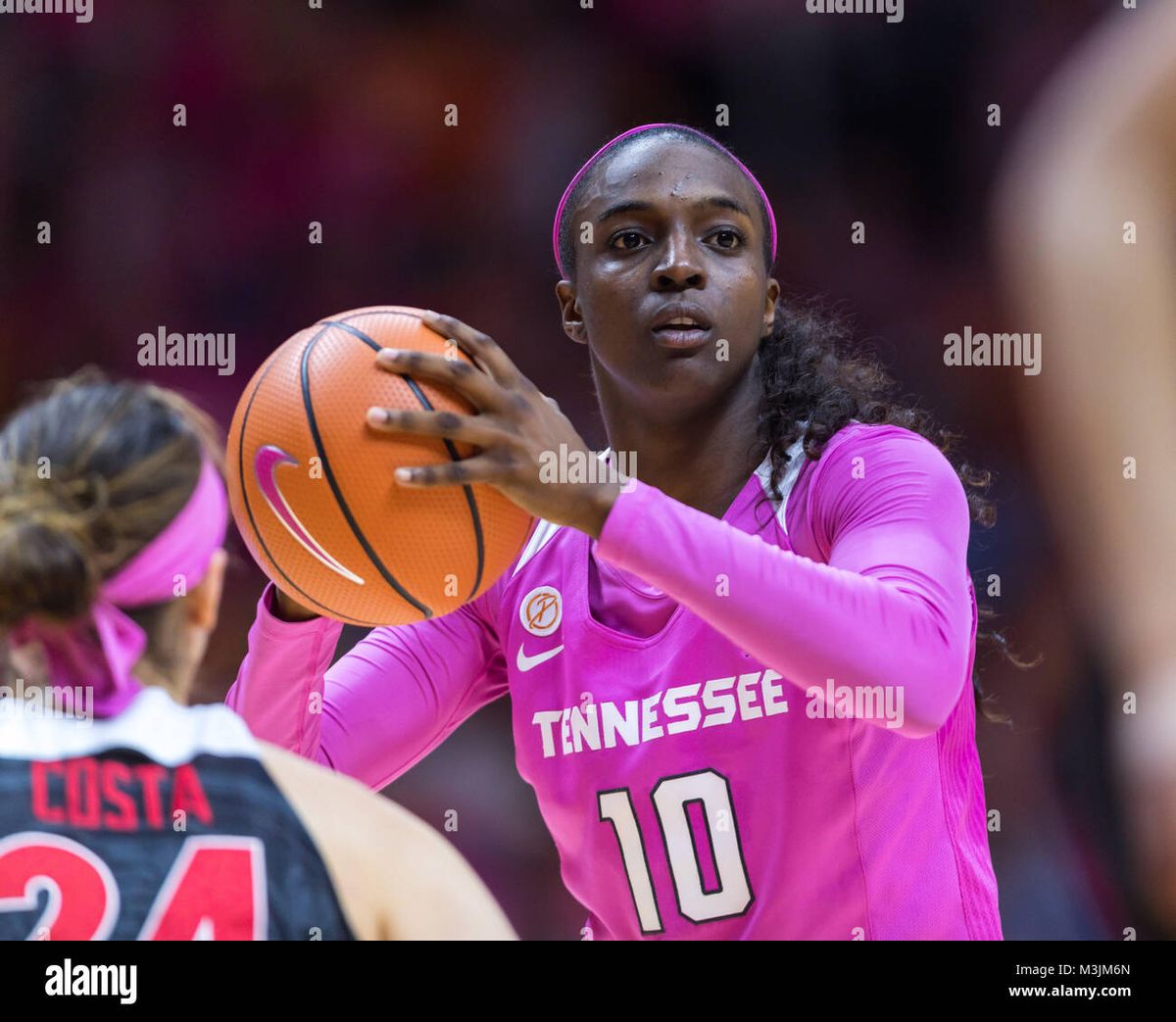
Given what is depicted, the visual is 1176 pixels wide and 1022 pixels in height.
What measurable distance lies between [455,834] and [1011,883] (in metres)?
1.70

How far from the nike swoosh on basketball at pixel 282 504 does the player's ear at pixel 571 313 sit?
34.2 inches

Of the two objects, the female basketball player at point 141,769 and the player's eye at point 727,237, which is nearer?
the female basketball player at point 141,769

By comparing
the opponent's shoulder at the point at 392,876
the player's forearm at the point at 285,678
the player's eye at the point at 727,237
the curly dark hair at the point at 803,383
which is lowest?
the opponent's shoulder at the point at 392,876

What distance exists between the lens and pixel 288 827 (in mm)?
1797

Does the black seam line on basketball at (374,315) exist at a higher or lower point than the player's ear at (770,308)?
lower

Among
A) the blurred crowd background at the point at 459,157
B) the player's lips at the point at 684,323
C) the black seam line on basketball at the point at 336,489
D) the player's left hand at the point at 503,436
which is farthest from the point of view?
the blurred crowd background at the point at 459,157

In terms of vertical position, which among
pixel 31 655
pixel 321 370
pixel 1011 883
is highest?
pixel 321 370

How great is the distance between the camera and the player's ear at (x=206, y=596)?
78.0 inches

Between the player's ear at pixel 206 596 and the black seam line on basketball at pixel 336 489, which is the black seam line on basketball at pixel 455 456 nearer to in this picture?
the black seam line on basketball at pixel 336 489

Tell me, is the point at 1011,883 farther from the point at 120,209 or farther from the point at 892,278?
the point at 120,209

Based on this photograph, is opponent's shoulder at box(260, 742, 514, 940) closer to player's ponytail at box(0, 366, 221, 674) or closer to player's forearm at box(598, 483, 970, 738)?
player's ponytail at box(0, 366, 221, 674)

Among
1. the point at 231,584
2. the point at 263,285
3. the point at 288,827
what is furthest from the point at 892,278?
the point at 288,827

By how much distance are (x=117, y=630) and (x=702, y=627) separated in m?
1.18

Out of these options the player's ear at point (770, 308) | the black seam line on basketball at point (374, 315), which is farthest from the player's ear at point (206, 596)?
the player's ear at point (770, 308)
